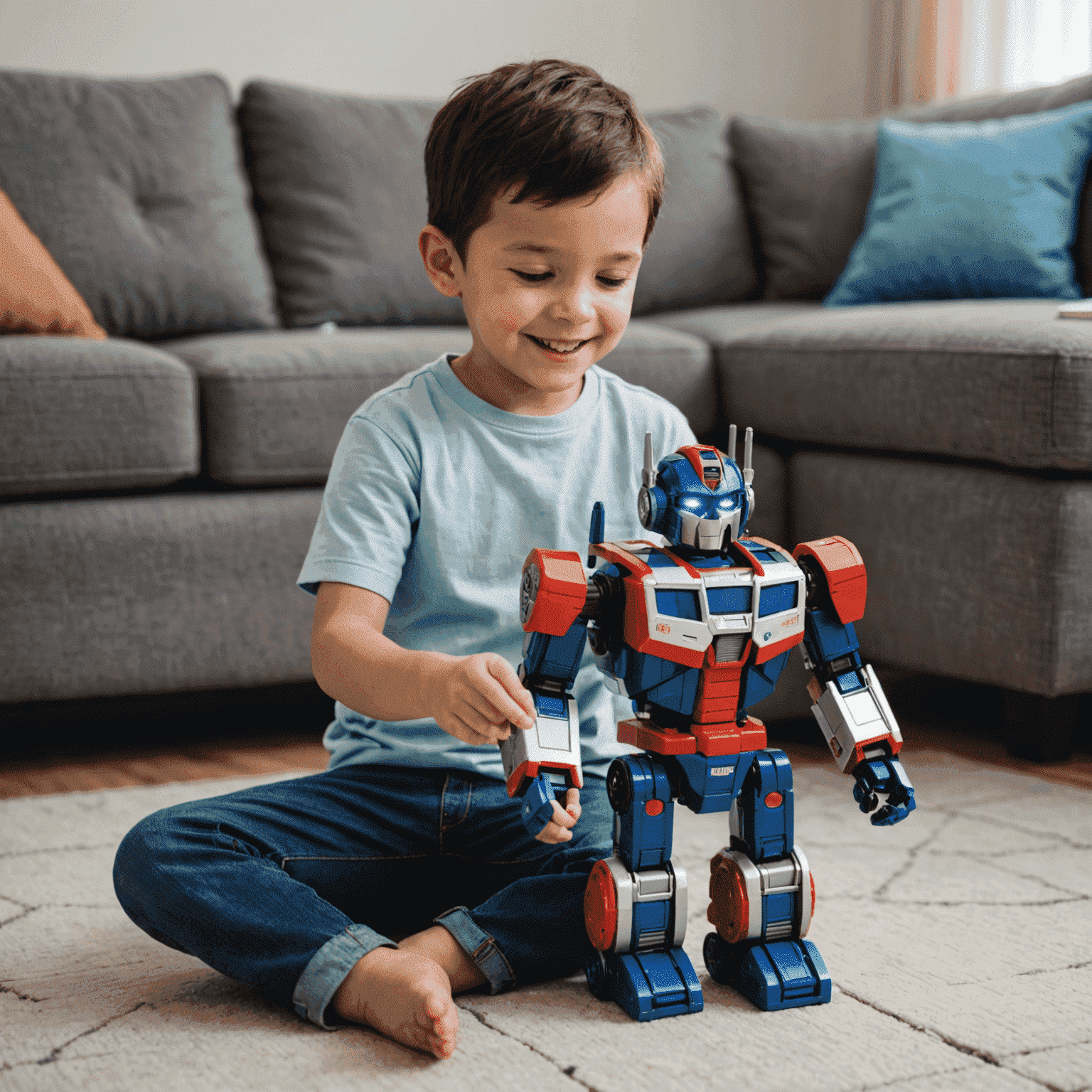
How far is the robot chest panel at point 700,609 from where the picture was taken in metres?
0.82

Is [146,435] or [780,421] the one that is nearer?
[146,435]

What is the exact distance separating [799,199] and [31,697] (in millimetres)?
1670

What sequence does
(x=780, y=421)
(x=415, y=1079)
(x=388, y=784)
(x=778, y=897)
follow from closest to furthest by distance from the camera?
1. (x=415, y=1079)
2. (x=778, y=897)
3. (x=388, y=784)
4. (x=780, y=421)

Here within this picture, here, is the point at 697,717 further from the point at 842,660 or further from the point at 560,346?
the point at 560,346

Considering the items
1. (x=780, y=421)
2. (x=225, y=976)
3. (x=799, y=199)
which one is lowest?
(x=225, y=976)

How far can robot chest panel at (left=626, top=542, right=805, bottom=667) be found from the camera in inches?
32.4

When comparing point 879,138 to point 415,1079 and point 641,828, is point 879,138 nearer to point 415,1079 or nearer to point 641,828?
point 641,828

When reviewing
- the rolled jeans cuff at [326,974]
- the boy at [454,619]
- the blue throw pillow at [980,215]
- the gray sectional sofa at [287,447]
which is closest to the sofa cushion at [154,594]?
the gray sectional sofa at [287,447]

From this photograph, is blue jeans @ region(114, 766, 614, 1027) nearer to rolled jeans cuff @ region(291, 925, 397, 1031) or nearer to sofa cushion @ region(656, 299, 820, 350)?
rolled jeans cuff @ region(291, 925, 397, 1031)

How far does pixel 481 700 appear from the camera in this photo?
78 centimetres

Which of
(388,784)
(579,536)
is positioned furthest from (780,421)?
(388,784)

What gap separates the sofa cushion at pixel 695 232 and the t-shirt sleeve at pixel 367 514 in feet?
4.64

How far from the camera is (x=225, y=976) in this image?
0.95 meters

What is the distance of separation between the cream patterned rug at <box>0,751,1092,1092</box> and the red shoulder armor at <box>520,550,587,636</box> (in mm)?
282
